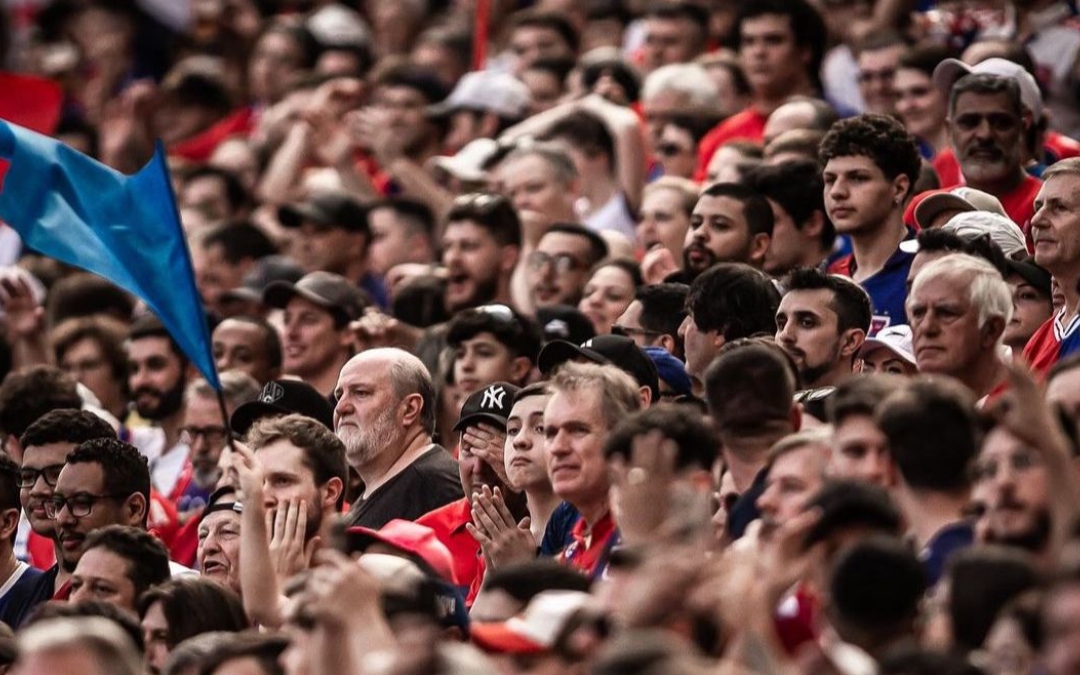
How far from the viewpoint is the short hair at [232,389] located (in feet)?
40.4

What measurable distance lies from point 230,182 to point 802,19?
15.2 feet

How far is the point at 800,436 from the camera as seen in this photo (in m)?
7.75

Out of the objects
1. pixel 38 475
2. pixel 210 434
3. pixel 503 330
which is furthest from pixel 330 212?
pixel 38 475

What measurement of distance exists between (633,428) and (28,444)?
12.8 feet

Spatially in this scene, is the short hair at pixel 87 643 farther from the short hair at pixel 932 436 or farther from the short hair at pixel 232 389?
the short hair at pixel 232 389

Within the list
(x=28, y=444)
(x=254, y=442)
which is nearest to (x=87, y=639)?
(x=254, y=442)

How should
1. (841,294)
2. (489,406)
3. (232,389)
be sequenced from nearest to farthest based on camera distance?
1. (841,294)
2. (489,406)
3. (232,389)

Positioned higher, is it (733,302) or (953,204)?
(953,204)

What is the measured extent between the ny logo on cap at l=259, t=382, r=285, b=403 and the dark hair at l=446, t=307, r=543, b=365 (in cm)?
86

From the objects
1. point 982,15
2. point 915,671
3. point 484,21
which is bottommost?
point 484,21

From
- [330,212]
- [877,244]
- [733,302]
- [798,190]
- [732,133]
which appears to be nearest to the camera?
[733,302]

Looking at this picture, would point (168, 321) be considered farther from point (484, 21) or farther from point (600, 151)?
point (484, 21)

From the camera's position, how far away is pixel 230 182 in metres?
17.4

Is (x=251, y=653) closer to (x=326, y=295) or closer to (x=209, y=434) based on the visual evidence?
(x=209, y=434)
